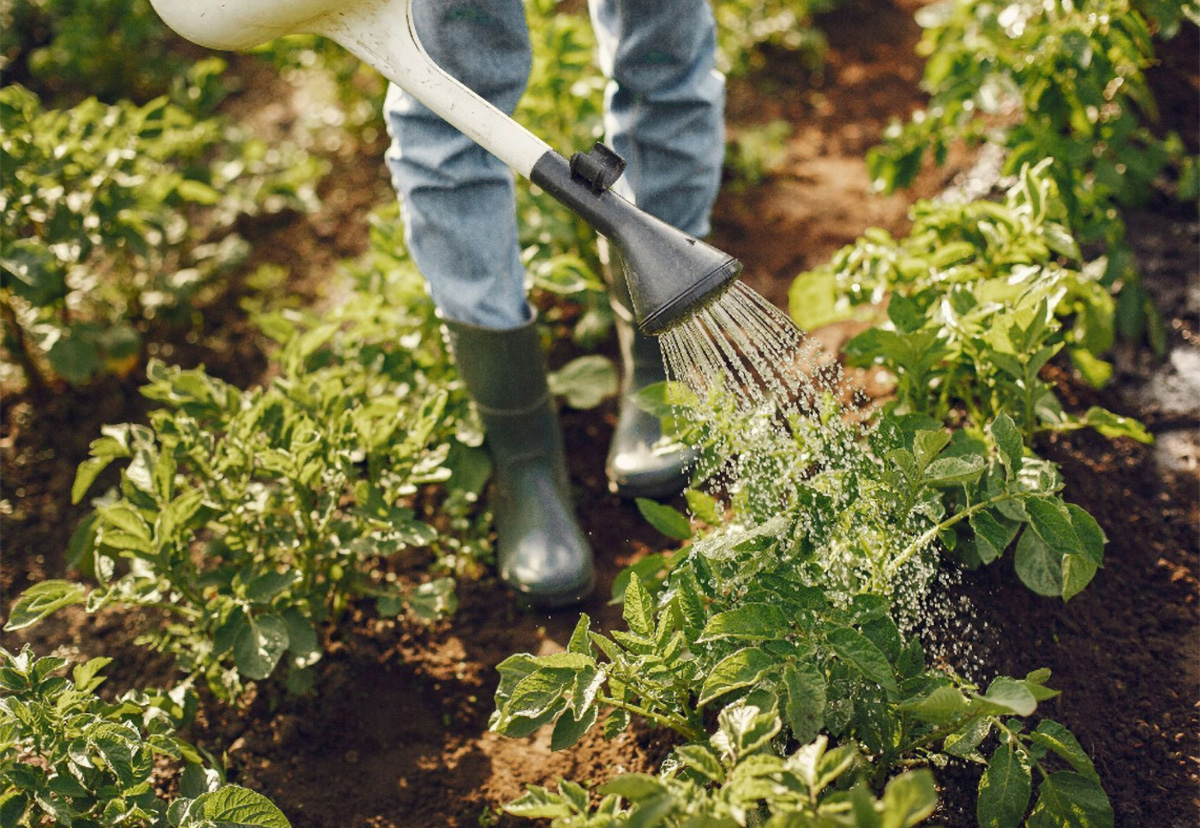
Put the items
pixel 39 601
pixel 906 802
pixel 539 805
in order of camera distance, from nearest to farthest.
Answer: pixel 906 802, pixel 539 805, pixel 39 601

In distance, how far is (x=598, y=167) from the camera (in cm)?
128

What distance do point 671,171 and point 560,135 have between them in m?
0.62

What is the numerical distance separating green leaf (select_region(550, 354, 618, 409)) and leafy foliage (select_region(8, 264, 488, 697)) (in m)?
0.23

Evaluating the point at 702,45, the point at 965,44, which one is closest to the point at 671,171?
the point at 702,45

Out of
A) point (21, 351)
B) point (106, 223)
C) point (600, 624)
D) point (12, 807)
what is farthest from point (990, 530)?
point (21, 351)

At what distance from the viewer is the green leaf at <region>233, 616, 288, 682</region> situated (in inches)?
59.6

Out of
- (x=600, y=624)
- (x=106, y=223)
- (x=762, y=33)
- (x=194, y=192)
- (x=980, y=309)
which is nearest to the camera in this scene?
(x=980, y=309)

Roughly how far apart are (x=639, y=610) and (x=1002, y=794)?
0.47 m

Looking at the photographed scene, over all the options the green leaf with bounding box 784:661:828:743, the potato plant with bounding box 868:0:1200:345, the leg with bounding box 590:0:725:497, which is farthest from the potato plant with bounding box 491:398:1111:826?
the potato plant with bounding box 868:0:1200:345

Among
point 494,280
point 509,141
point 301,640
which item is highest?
point 509,141

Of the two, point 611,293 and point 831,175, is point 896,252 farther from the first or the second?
point 831,175

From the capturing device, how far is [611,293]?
80.4 inches

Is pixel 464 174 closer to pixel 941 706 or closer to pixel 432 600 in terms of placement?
pixel 432 600

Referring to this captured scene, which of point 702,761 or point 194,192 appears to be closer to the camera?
point 702,761
